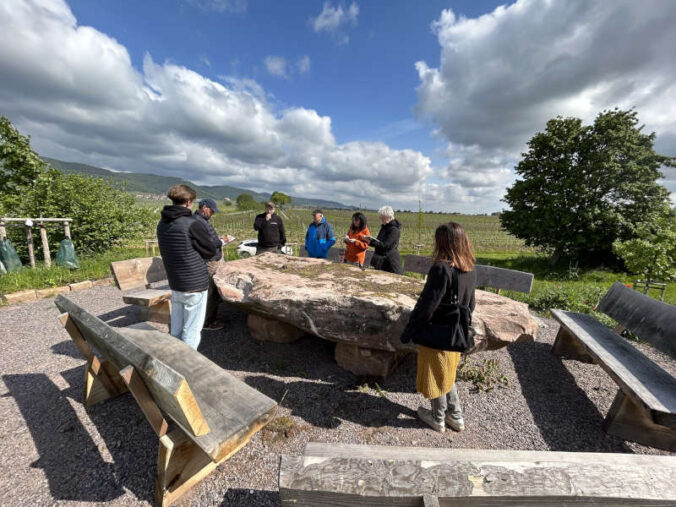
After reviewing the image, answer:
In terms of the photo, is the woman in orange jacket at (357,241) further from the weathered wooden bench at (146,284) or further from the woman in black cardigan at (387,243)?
the weathered wooden bench at (146,284)

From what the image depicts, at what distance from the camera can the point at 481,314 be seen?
3025 mm

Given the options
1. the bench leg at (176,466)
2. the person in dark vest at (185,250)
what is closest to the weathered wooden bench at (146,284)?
the person in dark vest at (185,250)

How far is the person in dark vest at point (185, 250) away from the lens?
110 inches

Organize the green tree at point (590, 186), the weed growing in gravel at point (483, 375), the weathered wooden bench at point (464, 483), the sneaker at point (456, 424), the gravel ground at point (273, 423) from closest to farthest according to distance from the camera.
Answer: the weathered wooden bench at point (464, 483) → the gravel ground at point (273, 423) → the sneaker at point (456, 424) → the weed growing in gravel at point (483, 375) → the green tree at point (590, 186)

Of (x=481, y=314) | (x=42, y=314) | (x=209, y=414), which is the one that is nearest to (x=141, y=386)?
(x=209, y=414)

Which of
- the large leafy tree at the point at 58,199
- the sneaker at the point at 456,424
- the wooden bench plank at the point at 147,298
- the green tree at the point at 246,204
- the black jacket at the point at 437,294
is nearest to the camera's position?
the black jacket at the point at 437,294

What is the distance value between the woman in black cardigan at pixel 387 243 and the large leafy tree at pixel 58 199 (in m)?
9.97

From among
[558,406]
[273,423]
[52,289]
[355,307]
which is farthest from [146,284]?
[558,406]

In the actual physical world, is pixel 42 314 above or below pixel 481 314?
below

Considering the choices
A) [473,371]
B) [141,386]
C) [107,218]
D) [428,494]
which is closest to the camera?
[428,494]

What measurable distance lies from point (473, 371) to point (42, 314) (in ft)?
24.5

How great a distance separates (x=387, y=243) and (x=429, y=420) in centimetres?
279

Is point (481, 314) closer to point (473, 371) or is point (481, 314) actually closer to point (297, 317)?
point (473, 371)

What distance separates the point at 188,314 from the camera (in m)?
3.04
